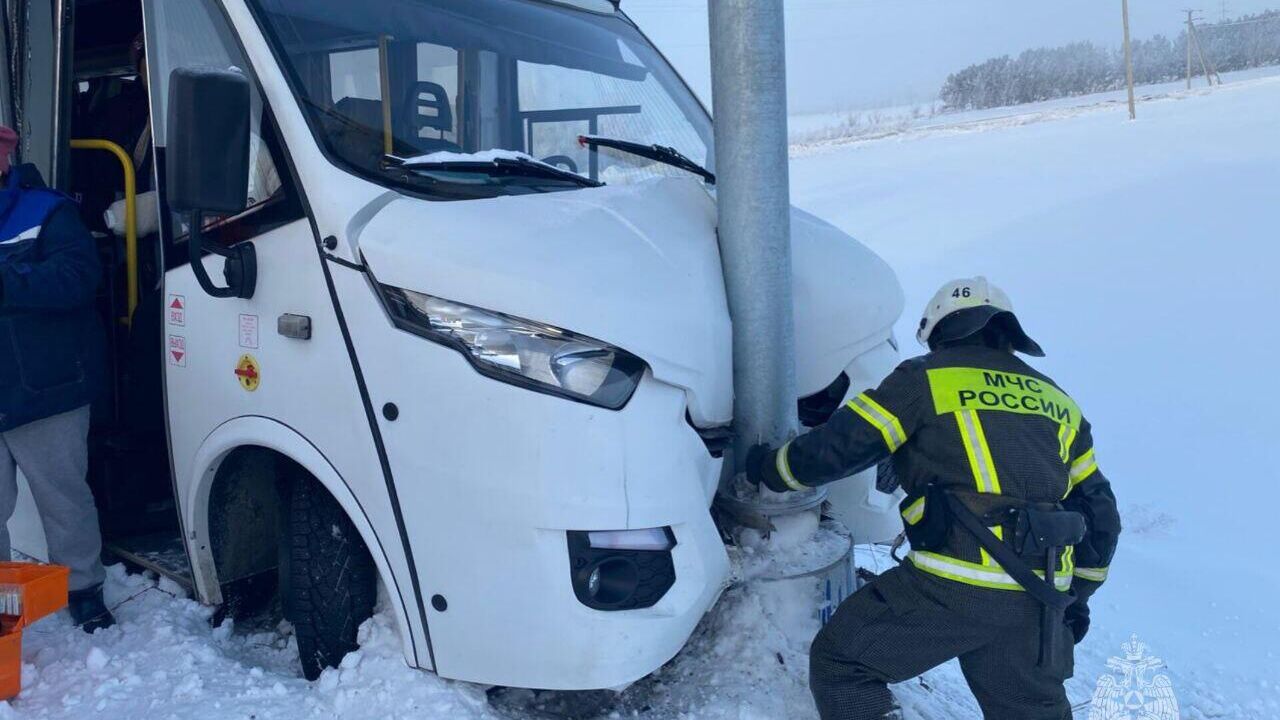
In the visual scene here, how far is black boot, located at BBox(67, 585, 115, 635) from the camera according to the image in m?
3.48

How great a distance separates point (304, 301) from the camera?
281 centimetres

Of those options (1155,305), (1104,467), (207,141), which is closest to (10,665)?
(207,141)

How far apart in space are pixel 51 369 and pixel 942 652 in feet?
9.37

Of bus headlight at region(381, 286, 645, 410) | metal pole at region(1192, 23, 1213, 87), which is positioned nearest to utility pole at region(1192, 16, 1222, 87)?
metal pole at region(1192, 23, 1213, 87)

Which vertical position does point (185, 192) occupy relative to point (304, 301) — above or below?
above

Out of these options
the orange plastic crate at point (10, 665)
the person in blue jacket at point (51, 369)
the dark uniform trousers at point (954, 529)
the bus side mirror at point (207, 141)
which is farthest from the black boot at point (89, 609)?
the dark uniform trousers at point (954, 529)

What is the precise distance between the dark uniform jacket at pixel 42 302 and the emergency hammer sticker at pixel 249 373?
2.46 ft

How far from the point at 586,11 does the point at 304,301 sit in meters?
1.87

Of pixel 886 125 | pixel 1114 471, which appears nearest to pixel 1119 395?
pixel 1114 471

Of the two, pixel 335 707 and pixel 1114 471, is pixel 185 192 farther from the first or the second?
pixel 1114 471

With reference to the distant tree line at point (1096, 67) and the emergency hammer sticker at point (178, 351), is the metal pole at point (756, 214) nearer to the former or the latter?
the emergency hammer sticker at point (178, 351)

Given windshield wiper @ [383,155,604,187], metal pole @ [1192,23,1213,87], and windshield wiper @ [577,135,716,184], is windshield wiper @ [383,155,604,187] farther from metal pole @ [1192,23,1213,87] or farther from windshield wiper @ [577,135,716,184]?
metal pole @ [1192,23,1213,87]

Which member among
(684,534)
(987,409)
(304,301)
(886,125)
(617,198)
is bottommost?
(684,534)

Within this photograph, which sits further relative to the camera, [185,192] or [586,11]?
[586,11]
